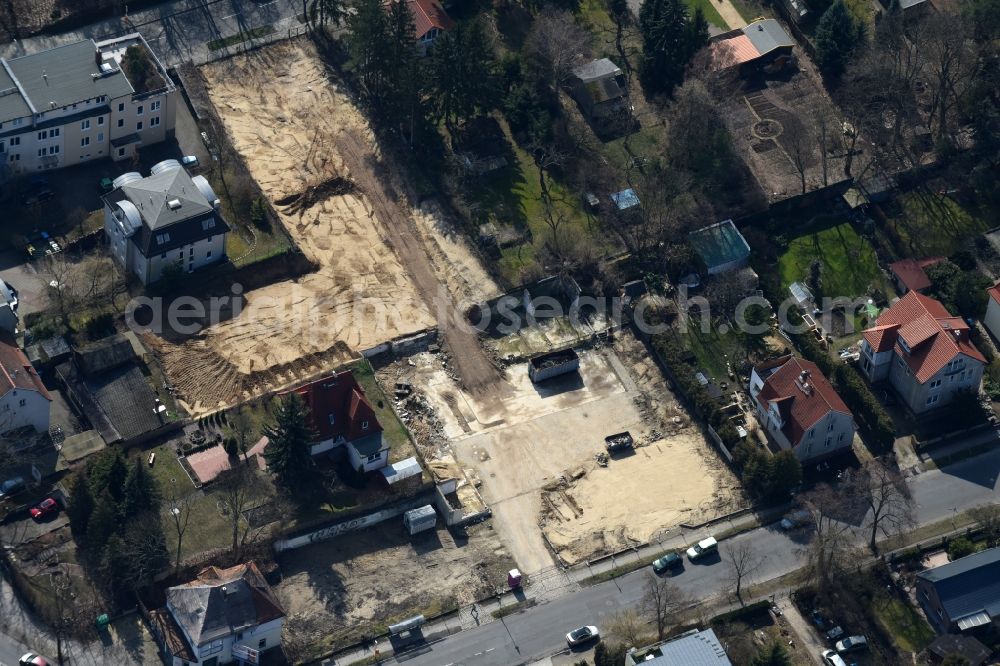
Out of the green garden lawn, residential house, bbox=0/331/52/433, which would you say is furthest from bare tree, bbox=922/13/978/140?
residential house, bbox=0/331/52/433

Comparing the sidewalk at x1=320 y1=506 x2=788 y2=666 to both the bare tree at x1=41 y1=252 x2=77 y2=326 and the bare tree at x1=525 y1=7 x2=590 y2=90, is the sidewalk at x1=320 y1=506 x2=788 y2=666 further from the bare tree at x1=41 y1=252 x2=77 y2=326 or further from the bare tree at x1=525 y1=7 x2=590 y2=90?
the bare tree at x1=525 y1=7 x2=590 y2=90

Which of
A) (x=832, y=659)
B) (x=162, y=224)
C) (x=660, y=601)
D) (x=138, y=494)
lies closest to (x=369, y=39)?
(x=162, y=224)

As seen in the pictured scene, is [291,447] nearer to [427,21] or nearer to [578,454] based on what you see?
[578,454]

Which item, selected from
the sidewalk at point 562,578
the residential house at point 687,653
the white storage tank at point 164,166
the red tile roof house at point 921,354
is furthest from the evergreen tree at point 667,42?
the residential house at point 687,653

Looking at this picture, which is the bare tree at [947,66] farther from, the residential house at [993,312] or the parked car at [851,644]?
the parked car at [851,644]

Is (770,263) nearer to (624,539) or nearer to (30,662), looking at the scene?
(624,539)

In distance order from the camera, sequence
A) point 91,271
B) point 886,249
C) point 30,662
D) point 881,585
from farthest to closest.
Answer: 1. point 886,249
2. point 91,271
3. point 881,585
4. point 30,662

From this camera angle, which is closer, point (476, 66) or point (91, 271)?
point (91, 271)

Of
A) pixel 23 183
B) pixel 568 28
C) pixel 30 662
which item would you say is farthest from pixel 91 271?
pixel 568 28
